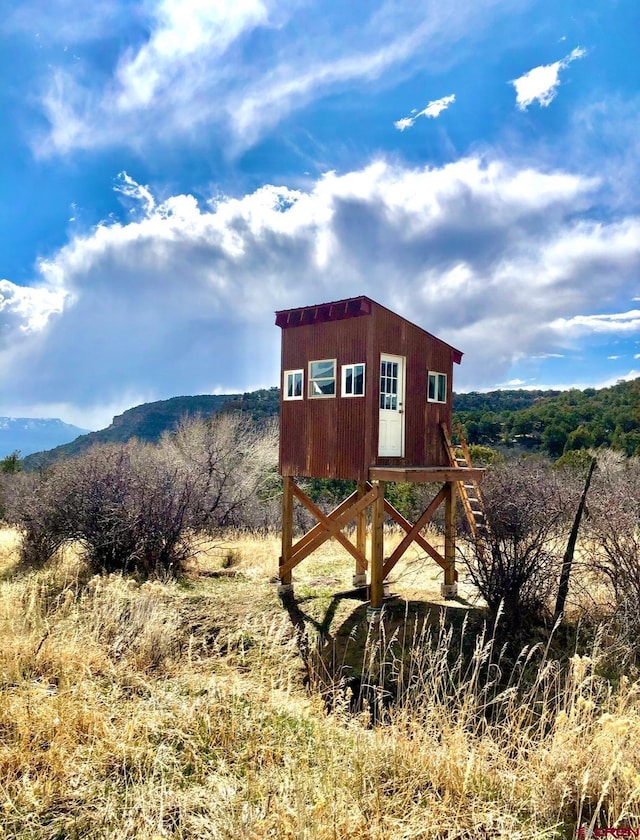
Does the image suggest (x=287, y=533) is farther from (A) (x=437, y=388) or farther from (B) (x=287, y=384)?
(A) (x=437, y=388)

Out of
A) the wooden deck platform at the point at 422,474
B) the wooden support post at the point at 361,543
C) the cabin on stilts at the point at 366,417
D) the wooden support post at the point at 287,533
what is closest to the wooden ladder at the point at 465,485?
the cabin on stilts at the point at 366,417

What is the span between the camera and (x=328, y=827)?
336 centimetres

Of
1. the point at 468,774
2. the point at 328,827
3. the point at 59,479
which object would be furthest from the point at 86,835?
the point at 59,479

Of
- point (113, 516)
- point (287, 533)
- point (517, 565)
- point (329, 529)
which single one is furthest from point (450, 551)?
point (113, 516)

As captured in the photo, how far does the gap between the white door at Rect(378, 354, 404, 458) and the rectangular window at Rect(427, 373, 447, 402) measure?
1160 millimetres

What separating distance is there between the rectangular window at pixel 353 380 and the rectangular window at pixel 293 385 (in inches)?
48.0

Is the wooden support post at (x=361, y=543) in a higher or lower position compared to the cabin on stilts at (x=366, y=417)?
lower

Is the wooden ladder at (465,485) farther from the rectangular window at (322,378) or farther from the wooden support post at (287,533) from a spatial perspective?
the wooden support post at (287,533)

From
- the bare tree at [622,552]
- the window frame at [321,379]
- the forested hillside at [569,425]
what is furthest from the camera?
the forested hillside at [569,425]

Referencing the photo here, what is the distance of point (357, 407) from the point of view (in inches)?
416

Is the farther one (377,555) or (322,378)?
(322,378)

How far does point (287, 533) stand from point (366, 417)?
3.52m

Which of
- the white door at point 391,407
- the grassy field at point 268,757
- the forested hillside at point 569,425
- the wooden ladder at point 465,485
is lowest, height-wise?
the grassy field at point 268,757

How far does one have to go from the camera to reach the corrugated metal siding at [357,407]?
10.4 metres
